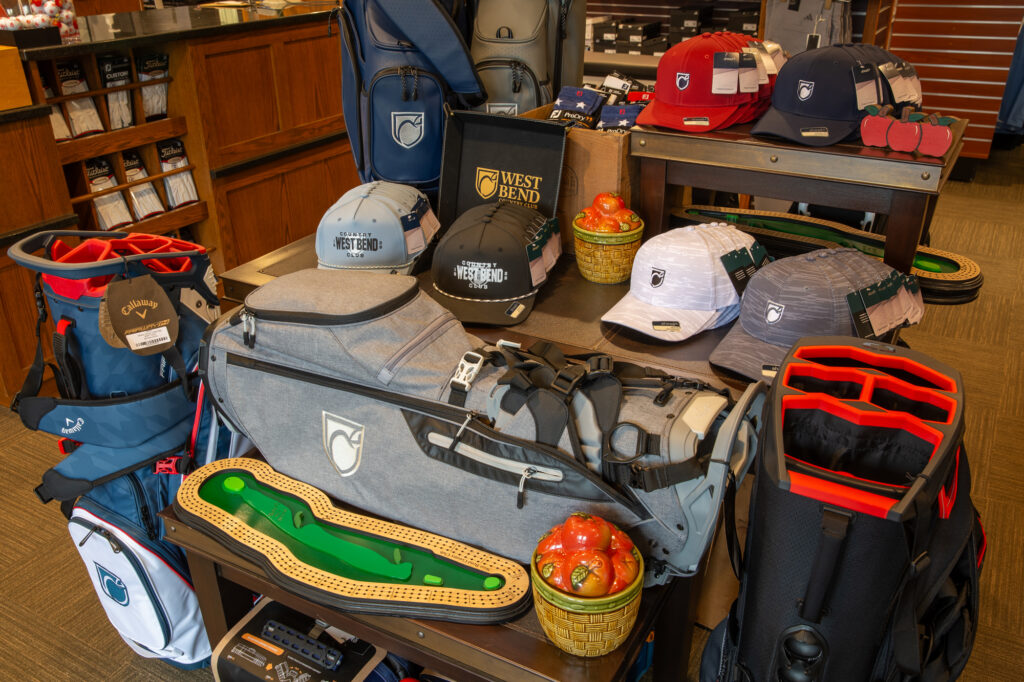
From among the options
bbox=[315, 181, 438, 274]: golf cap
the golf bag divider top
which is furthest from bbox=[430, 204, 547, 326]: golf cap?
the golf bag divider top

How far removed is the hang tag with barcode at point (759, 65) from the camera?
1990mm

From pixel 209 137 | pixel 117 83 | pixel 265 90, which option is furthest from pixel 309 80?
pixel 117 83

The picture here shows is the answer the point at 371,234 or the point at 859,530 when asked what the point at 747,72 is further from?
the point at 859,530

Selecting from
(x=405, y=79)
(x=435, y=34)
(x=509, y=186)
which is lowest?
(x=509, y=186)

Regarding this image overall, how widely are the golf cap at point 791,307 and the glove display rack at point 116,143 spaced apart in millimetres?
2447

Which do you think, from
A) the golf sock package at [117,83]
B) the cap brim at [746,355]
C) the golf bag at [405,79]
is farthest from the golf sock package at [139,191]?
the cap brim at [746,355]

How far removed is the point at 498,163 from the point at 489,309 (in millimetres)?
540

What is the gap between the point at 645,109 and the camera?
2119 mm

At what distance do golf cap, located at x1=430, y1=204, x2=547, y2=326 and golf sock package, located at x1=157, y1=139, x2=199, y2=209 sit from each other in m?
1.99

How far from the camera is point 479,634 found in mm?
1149

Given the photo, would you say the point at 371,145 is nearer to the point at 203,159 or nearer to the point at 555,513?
the point at 203,159

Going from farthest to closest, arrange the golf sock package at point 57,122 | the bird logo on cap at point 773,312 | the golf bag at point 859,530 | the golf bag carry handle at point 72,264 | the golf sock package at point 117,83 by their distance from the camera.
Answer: the golf sock package at point 117,83
the golf sock package at point 57,122
the bird logo on cap at point 773,312
the golf bag carry handle at point 72,264
the golf bag at point 859,530

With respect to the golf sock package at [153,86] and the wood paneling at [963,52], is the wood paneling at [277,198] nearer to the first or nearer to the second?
the golf sock package at [153,86]

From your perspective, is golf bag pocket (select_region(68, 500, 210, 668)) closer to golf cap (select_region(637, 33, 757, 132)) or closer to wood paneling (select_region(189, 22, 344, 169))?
golf cap (select_region(637, 33, 757, 132))
